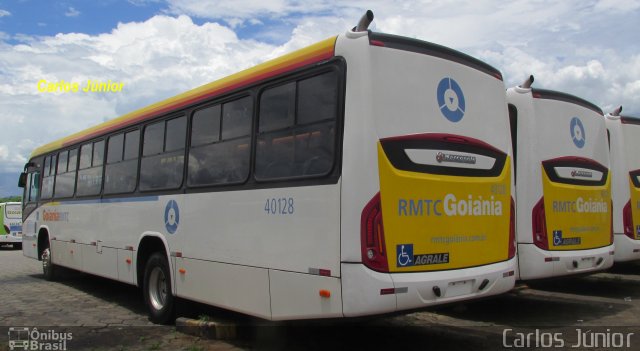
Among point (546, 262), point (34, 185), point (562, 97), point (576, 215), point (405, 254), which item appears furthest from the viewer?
point (34, 185)

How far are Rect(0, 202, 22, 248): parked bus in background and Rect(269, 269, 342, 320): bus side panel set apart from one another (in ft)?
71.4

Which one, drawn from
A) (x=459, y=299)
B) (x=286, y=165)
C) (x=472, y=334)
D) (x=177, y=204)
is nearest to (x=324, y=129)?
(x=286, y=165)

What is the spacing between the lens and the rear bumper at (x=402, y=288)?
4637 mm

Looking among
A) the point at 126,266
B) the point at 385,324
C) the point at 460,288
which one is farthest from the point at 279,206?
the point at 126,266

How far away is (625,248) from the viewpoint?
9391 millimetres

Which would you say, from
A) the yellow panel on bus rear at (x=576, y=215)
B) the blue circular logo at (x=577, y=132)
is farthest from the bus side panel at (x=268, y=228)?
the blue circular logo at (x=577, y=132)

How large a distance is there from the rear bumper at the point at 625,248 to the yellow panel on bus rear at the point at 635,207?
0.21m

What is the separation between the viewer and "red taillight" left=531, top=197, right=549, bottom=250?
295 inches

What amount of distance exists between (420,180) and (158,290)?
446 centimetres

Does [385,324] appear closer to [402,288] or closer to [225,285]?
[225,285]

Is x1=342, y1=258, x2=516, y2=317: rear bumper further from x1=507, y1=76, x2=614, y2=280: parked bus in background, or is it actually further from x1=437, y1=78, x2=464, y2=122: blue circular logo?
x1=507, y1=76, x2=614, y2=280: parked bus in background

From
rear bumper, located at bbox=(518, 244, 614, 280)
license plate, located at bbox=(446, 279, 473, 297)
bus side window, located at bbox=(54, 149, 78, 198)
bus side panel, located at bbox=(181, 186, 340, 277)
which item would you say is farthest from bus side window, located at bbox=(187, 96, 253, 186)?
bus side window, located at bbox=(54, 149, 78, 198)

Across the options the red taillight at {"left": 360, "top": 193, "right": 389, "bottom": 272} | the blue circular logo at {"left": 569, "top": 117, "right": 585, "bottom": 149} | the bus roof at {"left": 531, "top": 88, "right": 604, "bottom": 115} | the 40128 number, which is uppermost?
the bus roof at {"left": 531, "top": 88, "right": 604, "bottom": 115}

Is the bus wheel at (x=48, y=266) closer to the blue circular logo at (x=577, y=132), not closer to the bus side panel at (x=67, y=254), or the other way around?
the bus side panel at (x=67, y=254)
